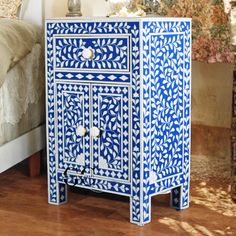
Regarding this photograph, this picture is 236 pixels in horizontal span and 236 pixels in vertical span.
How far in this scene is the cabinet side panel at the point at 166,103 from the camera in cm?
206

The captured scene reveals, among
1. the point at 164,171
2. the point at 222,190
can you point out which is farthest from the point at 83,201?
the point at 222,190

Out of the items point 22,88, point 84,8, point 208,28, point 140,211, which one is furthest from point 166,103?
point 84,8

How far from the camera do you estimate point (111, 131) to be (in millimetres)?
2135

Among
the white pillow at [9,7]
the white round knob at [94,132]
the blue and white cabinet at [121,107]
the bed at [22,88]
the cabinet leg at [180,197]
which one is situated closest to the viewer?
the blue and white cabinet at [121,107]

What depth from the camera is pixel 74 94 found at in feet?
7.24

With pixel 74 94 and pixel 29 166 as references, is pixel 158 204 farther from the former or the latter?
pixel 29 166

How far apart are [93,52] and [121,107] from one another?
22cm

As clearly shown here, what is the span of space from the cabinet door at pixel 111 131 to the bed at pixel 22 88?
44 cm

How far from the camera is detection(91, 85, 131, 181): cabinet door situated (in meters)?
2.09

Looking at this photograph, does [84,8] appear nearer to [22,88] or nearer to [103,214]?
[22,88]

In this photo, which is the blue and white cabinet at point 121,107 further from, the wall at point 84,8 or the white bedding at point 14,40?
the wall at point 84,8

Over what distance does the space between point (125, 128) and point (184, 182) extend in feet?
1.15

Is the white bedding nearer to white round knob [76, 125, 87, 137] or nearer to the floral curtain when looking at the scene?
white round knob [76, 125, 87, 137]

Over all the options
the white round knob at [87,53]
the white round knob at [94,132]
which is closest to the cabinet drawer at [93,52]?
the white round knob at [87,53]
